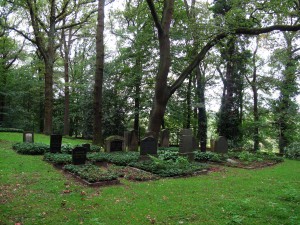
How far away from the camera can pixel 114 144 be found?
543 inches

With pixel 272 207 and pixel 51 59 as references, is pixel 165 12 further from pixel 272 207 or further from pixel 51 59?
pixel 51 59

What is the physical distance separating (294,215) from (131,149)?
10854 millimetres

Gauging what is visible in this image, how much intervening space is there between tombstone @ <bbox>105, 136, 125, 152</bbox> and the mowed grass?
4.73 meters

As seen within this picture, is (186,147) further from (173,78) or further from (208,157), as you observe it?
(173,78)

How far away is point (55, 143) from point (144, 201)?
24.3 feet

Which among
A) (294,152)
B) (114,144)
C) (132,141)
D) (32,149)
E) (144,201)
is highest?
(132,141)

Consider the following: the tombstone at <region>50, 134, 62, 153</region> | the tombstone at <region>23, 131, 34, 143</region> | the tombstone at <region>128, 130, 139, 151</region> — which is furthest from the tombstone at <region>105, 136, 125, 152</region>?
the tombstone at <region>23, 131, 34, 143</region>

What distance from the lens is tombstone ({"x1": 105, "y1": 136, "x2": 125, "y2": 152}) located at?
44.5 ft

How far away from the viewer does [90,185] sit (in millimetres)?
7254

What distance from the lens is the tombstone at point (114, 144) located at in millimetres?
13578

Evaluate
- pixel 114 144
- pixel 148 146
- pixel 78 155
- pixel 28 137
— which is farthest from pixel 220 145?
pixel 28 137

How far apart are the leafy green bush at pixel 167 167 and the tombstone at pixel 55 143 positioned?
389cm

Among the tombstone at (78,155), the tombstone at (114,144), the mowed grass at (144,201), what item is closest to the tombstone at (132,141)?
the tombstone at (114,144)

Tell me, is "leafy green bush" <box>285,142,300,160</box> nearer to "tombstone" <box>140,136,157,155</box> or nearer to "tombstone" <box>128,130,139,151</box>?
"tombstone" <box>128,130,139,151</box>
